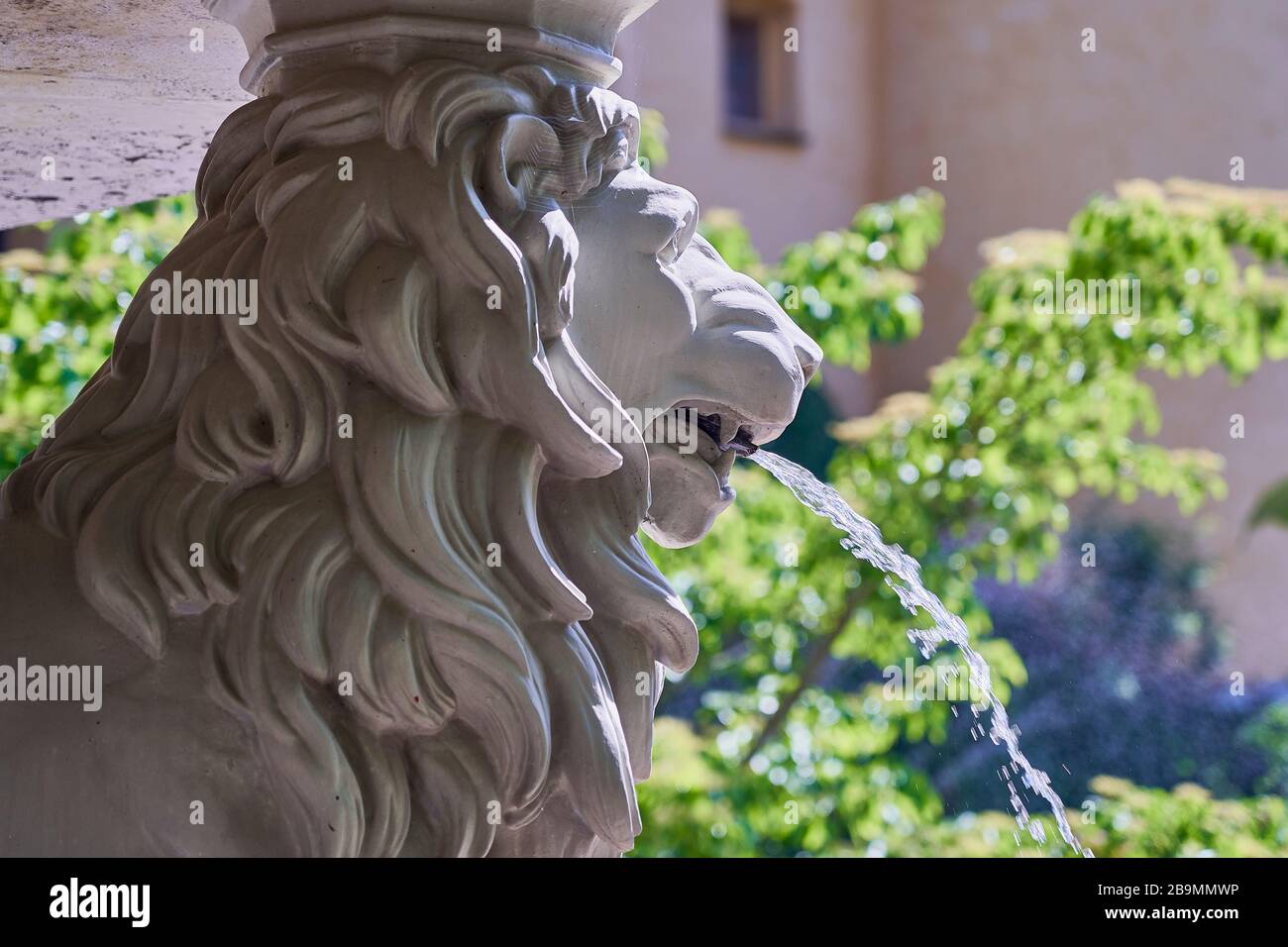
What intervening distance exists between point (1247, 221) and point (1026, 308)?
2.09 ft

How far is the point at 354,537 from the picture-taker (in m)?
1.23

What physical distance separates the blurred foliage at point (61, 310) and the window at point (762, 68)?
943 cm

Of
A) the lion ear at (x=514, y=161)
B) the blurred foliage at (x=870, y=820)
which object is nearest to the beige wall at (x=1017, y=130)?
the blurred foliage at (x=870, y=820)

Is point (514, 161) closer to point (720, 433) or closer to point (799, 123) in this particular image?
point (720, 433)

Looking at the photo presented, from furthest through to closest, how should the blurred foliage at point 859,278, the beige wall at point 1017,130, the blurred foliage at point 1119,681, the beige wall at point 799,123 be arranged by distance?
the beige wall at point 799,123, the beige wall at point 1017,130, the blurred foliage at point 1119,681, the blurred foliage at point 859,278

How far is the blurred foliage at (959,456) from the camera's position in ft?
13.9

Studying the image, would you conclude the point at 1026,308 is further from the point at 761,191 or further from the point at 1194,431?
the point at 761,191

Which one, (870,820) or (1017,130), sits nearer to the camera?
(870,820)

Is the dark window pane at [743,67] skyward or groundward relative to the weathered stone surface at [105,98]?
skyward

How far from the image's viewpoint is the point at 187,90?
186 centimetres

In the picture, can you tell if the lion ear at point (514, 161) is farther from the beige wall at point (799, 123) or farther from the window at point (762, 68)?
the window at point (762, 68)

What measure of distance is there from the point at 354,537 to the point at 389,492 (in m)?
0.04

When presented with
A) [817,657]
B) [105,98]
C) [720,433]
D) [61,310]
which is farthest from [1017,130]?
[720,433]

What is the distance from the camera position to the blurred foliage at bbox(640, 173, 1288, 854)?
13.9ft
